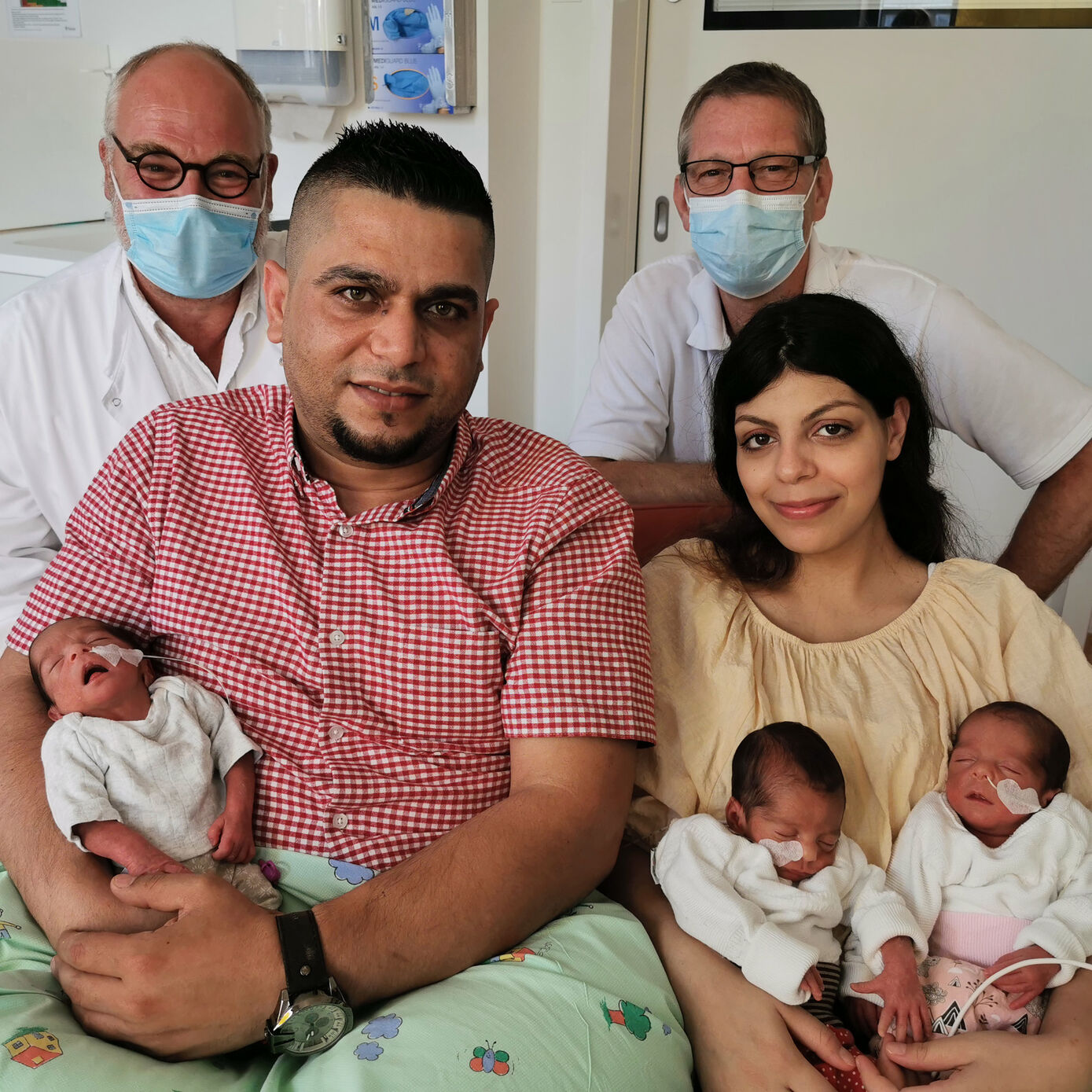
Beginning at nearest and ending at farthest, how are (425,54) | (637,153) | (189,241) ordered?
1. (189,241)
2. (425,54)
3. (637,153)

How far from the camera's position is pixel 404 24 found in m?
3.13

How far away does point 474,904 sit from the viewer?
1.23m

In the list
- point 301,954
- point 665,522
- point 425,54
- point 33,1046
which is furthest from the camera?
point 425,54

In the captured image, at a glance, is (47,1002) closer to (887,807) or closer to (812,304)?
(887,807)

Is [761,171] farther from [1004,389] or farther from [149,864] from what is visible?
[149,864]

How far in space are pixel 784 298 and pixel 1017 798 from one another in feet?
3.51

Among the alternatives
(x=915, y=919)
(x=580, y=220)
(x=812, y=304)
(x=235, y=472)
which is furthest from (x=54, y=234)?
(x=915, y=919)

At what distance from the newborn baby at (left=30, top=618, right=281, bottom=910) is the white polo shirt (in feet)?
3.56

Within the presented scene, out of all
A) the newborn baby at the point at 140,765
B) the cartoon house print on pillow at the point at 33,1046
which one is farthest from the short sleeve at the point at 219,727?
the cartoon house print on pillow at the point at 33,1046

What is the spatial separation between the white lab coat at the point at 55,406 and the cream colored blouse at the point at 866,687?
110cm

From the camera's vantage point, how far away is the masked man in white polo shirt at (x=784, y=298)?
6.77ft

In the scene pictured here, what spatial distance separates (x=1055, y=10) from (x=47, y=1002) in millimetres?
3117

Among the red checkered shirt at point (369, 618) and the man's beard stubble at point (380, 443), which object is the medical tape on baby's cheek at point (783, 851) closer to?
the red checkered shirt at point (369, 618)

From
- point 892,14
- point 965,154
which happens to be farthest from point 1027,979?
point 892,14
